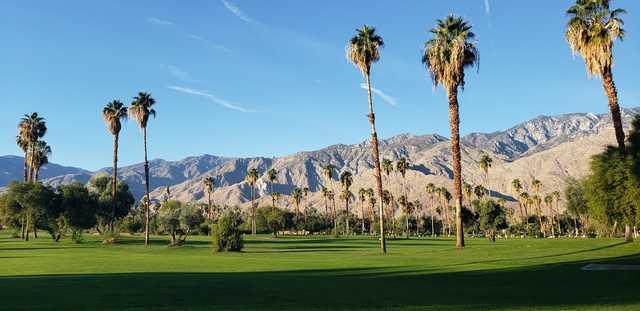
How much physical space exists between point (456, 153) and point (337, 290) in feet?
96.0

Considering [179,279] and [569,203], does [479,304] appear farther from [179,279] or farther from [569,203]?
[569,203]

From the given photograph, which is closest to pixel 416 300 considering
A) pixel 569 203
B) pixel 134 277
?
pixel 134 277

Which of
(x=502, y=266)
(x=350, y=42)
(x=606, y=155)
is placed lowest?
(x=502, y=266)

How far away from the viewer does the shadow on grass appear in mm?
16469

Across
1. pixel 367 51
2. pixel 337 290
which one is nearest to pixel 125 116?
pixel 367 51

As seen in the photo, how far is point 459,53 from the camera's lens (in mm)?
47562

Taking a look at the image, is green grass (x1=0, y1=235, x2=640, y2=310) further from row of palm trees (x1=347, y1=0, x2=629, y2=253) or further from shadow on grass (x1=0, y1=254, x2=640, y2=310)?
Answer: row of palm trees (x1=347, y1=0, x2=629, y2=253)

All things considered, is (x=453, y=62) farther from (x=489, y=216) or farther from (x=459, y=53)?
(x=489, y=216)

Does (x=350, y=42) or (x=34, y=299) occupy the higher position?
(x=350, y=42)

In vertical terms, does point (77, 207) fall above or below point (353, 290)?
above

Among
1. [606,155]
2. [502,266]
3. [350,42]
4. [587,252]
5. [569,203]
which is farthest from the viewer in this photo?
[569,203]

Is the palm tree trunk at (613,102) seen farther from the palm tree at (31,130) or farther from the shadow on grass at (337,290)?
the palm tree at (31,130)

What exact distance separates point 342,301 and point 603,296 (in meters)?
8.38

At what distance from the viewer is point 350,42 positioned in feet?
178
